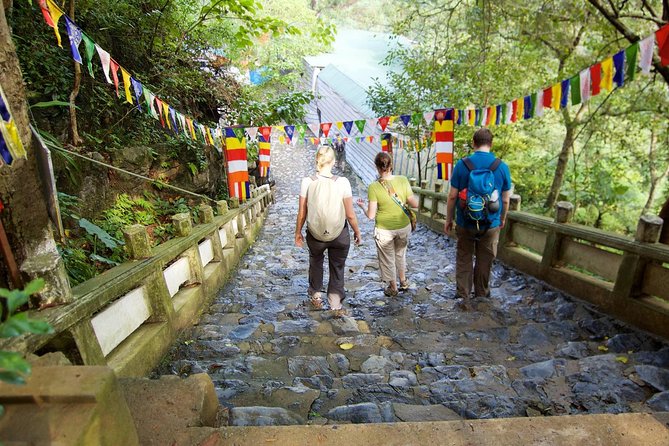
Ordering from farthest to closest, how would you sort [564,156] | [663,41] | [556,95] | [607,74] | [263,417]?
[564,156], [556,95], [607,74], [663,41], [263,417]

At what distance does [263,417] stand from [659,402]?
2.47 m

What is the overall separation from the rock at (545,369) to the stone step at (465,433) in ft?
3.35

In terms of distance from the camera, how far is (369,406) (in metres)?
2.29

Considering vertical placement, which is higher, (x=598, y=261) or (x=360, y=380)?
(x=598, y=261)

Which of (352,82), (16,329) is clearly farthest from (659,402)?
(352,82)

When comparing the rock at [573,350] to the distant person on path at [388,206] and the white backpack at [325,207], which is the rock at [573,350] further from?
the white backpack at [325,207]

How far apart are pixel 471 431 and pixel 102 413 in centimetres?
152

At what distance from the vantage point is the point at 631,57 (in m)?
3.81

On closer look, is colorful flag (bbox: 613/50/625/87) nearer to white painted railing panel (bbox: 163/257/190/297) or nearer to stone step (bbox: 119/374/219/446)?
stone step (bbox: 119/374/219/446)

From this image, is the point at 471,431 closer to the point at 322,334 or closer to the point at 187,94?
the point at 322,334

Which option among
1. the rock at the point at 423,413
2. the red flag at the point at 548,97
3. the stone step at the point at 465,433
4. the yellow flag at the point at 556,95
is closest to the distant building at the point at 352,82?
the red flag at the point at 548,97

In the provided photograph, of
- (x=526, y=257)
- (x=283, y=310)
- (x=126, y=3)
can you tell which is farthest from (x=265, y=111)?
(x=526, y=257)

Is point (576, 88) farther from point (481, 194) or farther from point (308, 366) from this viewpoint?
point (308, 366)

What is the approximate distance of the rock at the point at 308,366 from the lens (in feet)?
9.70
